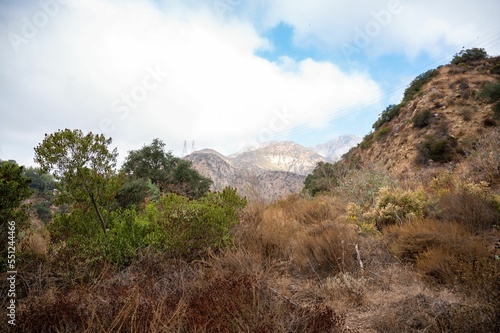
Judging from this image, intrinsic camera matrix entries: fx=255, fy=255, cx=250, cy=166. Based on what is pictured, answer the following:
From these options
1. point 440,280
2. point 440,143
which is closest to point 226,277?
point 440,280

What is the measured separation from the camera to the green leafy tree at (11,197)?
3385 mm

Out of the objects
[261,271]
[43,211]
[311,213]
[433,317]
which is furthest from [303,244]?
[43,211]

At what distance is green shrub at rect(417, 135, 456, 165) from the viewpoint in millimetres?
19359

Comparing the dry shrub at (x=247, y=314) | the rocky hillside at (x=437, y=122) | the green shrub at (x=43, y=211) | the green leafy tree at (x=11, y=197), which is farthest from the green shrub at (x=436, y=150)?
the green shrub at (x=43, y=211)

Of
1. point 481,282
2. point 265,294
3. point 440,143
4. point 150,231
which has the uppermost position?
point 440,143

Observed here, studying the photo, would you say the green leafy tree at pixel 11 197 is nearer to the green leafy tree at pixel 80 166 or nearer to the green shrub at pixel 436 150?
the green leafy tree at pixel 80 166

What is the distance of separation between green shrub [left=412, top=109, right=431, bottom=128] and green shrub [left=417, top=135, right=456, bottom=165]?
306 cm

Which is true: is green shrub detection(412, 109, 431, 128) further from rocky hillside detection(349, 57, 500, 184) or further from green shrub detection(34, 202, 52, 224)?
green shrub detection(34, 202, 52, 224)

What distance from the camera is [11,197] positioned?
11.4 feet

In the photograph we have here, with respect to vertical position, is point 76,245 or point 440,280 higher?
point 76,245

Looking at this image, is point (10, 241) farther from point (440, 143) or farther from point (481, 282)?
point (440, 143)

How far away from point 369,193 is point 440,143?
15.2 meters

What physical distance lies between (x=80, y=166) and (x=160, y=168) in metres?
18.1

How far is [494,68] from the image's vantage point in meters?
24.1
